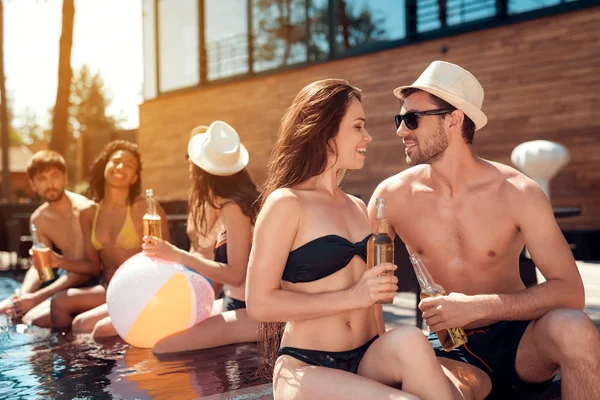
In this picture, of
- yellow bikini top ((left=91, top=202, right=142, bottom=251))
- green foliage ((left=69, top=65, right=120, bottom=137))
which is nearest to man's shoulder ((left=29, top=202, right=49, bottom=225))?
yellow bikini top ((left=91, top=202, right=142, bottom=251))

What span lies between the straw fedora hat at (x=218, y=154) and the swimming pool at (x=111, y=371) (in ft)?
3.94

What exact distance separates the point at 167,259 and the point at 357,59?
1034 centimetres

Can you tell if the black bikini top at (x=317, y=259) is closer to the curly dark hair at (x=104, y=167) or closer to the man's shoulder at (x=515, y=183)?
the man's shoulder at (x=515, y=183)

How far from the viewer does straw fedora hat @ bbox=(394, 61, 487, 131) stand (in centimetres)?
338

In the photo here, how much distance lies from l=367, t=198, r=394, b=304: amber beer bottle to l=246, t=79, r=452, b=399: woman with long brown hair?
0.11 meters

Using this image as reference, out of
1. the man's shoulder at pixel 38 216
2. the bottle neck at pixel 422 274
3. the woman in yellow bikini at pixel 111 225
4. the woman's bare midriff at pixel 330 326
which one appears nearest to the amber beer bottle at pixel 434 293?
the bottle neck at pixel 422 274

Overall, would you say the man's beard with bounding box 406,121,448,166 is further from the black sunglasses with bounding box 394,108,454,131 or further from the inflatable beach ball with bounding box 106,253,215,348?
the inflatable beach ball with bounding box 106,253,215,348

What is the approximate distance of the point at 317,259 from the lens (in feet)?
8.82

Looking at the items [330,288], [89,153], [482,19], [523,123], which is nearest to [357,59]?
[482,19]

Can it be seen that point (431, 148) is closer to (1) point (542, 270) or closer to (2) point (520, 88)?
(1) point (542, 270)

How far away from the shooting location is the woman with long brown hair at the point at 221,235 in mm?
4633

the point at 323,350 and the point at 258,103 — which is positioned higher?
the point at 258,103

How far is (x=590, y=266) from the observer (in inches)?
390

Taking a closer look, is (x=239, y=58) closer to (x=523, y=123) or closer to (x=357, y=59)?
(x=357, y=59)
